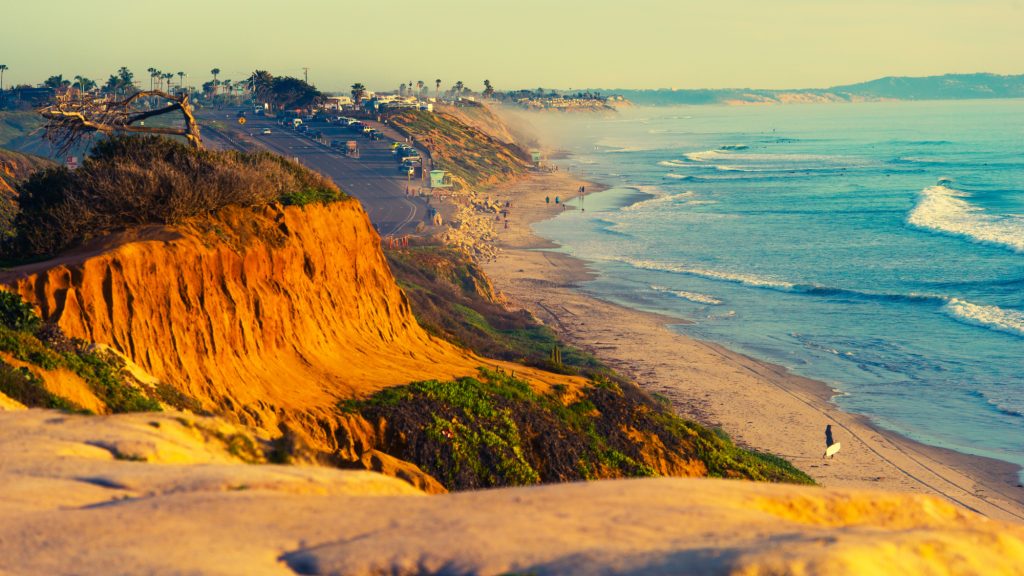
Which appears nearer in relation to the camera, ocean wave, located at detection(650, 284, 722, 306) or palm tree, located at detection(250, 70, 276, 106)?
ocean wave, located at detection(650, 284, 722, 306)

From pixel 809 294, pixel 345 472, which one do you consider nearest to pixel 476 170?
pixel 809 294

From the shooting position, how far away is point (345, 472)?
33.5 feet

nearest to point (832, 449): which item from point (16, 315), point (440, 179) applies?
point (16, 315)

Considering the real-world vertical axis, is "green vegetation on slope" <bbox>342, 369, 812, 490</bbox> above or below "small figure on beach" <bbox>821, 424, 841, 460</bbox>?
above

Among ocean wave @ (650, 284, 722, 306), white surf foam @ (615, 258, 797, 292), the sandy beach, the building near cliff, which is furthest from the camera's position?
the building near cliff

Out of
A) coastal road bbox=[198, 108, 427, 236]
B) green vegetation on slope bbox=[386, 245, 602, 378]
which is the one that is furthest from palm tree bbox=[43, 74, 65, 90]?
green vegetation on slope bbox=[386, 245, 602, 378]

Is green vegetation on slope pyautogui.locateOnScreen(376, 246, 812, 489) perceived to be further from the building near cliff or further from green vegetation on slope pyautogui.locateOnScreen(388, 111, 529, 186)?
green vegetation on slope pyautogui.locateOnScreen(388, 111, 529, 186)

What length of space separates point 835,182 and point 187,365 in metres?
105

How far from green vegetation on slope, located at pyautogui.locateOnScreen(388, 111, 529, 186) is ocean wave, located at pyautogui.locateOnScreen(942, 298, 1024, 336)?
208ft

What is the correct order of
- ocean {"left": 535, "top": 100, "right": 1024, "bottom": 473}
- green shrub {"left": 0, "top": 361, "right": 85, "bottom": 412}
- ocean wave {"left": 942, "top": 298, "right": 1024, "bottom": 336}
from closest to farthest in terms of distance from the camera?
green shrub {"left": 0, "top": 361, "right": 85, "bottom": 412} < ocean {"left": 535, "top": 100, "right": 1024, "bottom": 473} < ocean wave {"left": 942, "top": 298, "right": 1024, "bottom": 336}

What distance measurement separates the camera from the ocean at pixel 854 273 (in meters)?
37.3

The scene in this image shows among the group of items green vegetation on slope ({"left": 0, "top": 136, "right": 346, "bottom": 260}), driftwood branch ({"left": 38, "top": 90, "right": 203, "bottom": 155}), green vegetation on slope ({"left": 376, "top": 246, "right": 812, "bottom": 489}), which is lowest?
green vegetation on slope ({"left": 376, "top": 246, "right": 812, "bottom": 489})

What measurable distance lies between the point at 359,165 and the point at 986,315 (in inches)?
2587

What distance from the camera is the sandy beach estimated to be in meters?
29.0
